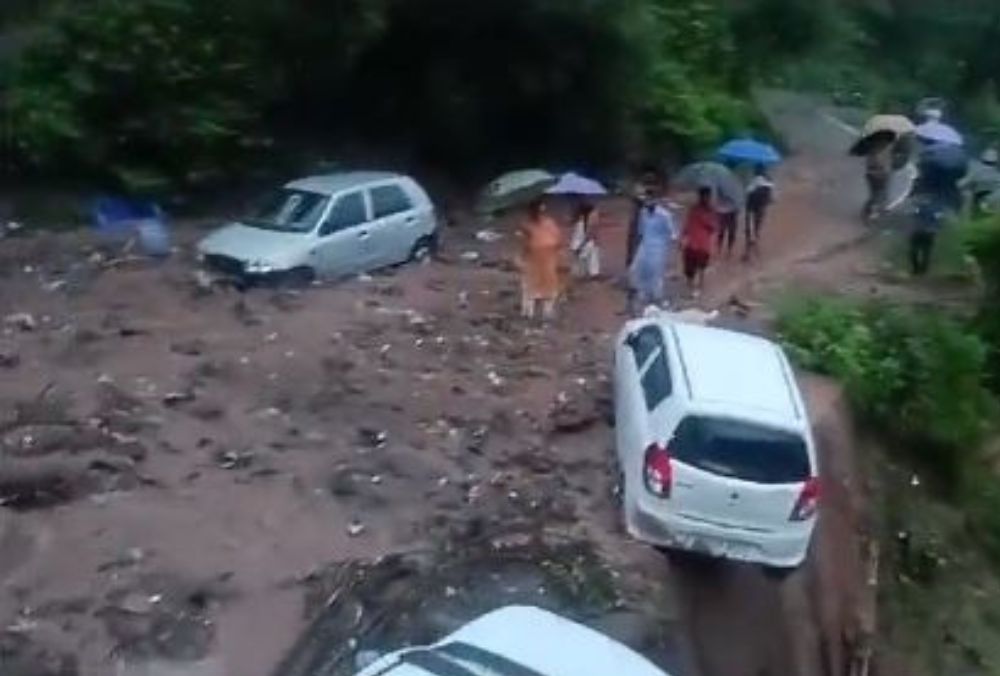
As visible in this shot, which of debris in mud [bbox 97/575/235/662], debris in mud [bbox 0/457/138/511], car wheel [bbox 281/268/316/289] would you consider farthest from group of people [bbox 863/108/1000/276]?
debris in mud [bbox 97/575/235/662]

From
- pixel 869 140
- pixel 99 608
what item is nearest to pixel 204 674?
pixel 99 608

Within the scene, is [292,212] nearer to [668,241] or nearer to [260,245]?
[260,245]

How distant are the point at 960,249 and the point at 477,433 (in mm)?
7955

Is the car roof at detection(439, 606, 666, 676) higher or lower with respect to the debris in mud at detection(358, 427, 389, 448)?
higher

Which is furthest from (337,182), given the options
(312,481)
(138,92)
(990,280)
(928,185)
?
(312,481)

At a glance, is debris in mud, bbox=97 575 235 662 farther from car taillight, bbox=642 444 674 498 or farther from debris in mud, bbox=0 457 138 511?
car taillight, bbox=642 444 674 498

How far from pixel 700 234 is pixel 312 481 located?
633 centimetres

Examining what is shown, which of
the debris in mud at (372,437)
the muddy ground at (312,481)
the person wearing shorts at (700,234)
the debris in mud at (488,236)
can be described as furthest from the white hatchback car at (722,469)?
the debris in mud at (488,236)

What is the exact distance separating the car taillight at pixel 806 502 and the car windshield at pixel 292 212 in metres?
9.22

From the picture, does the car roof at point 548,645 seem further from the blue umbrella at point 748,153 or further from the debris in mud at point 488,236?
the debris in mud at point 488,236

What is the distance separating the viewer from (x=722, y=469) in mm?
15062

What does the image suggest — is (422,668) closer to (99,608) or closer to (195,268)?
(99,608)

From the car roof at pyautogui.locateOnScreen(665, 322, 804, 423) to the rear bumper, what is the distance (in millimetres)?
827

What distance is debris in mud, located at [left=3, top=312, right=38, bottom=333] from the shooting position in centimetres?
2072
